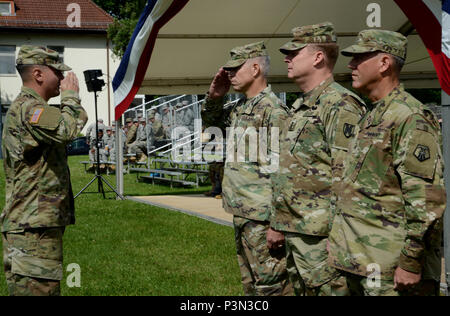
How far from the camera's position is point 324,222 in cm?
357

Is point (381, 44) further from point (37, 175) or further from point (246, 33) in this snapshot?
point (246, 33)

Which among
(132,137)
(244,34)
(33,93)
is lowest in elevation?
(132,137)

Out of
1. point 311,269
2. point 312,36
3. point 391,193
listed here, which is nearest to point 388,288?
point 391,193

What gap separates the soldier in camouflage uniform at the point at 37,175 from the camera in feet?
12.6

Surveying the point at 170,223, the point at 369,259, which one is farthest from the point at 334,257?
the point at 170,223

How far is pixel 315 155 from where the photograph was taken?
359 cm

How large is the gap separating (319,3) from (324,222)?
25.3 ft

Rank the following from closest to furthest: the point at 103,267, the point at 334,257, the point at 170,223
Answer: the point at 334,257, the point at 103,267, the point at 170,223

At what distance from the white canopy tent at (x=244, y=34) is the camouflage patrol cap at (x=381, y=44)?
7.31 meters

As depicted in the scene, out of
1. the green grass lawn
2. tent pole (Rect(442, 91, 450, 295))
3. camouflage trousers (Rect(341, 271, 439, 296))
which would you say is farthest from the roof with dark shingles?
camouflage trousers (Rect(341, 271, 439, 296))

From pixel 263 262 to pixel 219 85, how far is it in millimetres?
1522

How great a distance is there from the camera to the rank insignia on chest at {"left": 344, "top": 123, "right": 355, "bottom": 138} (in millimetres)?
Answer: 3385

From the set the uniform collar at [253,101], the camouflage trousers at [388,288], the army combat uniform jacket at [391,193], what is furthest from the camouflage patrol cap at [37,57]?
the camouflage trousers at [388,288]

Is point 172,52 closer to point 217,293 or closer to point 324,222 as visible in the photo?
point 217,293
